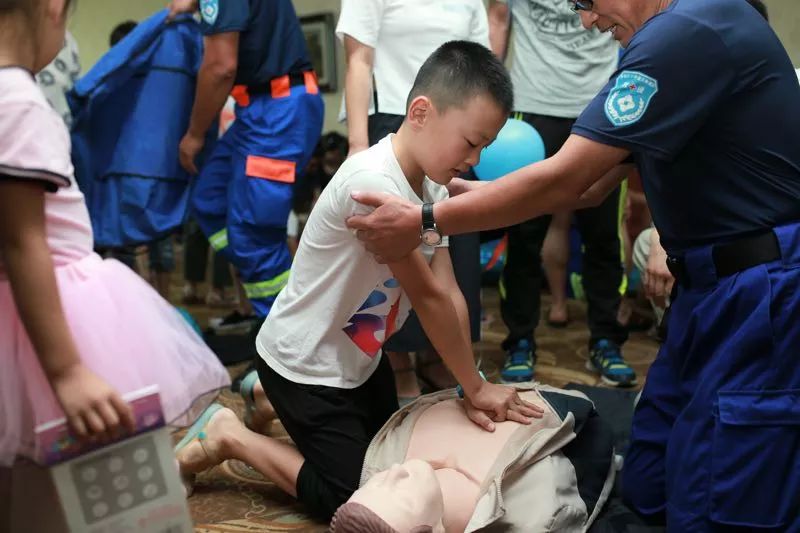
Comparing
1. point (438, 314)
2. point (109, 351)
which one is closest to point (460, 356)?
point (438, 314)

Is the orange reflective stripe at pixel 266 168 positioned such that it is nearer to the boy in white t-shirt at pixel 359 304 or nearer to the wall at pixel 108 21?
the boy in white t-shirt at pixel 359 304

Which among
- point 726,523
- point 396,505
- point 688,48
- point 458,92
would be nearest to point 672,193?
point 688,48

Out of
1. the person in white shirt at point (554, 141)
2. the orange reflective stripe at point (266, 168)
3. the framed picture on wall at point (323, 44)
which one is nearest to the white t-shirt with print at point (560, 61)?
the person in white shirt at point (554, 141)

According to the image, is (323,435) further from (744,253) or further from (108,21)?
(108,21)

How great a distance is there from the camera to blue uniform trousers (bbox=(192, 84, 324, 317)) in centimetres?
215

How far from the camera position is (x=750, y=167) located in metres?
1.16

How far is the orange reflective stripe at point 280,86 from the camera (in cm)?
217

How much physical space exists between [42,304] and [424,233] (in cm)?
59

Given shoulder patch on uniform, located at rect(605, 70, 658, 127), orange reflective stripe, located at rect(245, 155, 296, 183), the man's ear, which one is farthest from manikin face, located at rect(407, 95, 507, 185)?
orange reflective stripe, located at rect(245, 155, 296, 183)

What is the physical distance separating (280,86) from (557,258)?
1265 millimetres

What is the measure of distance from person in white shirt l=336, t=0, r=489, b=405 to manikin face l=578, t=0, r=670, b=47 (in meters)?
0.67

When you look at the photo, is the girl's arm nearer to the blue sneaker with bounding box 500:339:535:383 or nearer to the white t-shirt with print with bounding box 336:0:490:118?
the white t-shirt with print with bounding box 336:0:490:118

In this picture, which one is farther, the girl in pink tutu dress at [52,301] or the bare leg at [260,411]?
the bare leg at [260,411]

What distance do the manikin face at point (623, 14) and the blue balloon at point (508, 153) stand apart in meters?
0.64
